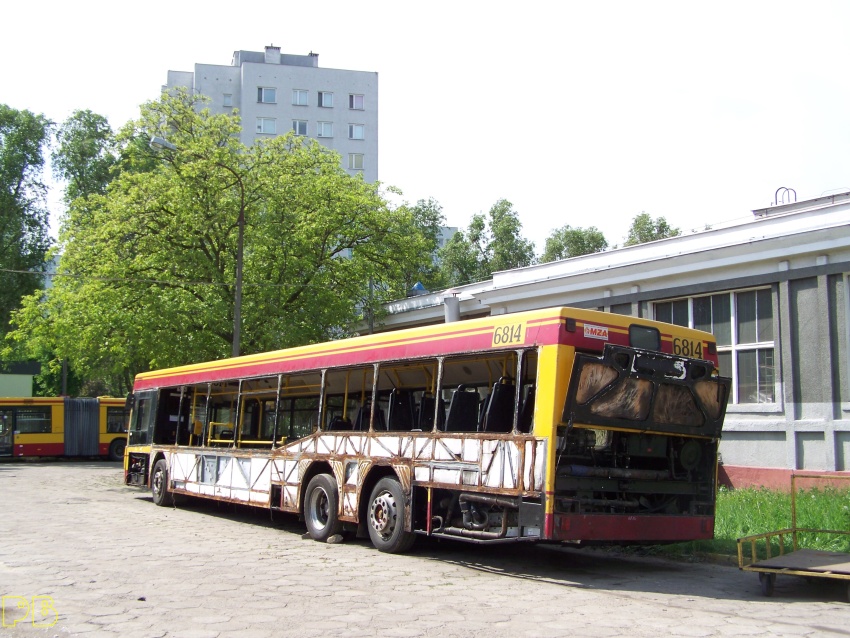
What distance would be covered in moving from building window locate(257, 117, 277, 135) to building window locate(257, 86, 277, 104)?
4.21ft

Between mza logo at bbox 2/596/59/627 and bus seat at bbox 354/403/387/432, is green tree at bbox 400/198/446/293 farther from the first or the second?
mza logo at bbox 2/596/59/627

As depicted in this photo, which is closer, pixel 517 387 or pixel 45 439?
pixel 517 387

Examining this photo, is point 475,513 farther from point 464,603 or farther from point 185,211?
point 185,211

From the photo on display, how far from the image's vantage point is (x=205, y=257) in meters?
27.8

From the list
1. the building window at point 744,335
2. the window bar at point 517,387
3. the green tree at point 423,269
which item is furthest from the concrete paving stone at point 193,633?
the green tree at point 423,269

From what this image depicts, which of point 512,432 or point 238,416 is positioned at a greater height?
point 238,416

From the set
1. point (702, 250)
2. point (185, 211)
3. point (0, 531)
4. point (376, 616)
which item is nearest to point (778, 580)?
point (376, 616)

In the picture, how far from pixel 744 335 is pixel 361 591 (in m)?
11.1

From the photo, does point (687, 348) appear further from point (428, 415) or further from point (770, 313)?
point (770, 313)

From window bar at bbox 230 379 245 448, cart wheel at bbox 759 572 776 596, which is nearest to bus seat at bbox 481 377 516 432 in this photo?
cart wheel at bbox 759 572 776 596

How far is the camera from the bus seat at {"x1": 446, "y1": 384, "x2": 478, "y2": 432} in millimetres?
10680

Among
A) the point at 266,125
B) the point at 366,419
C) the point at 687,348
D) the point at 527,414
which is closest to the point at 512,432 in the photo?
the point at 527,414

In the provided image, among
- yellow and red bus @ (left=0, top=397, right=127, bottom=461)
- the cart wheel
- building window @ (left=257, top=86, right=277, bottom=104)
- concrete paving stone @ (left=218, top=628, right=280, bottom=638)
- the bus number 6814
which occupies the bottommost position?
concrete paving stone @ (left=218, top=628, right=280, bottom=638)

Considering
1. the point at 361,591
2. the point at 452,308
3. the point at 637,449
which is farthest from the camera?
the point at 452,308
